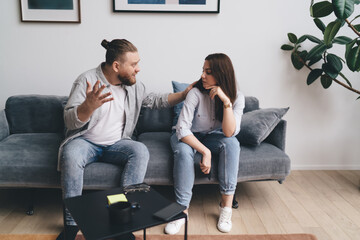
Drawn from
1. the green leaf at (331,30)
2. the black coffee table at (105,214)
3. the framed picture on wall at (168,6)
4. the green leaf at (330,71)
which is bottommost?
the black coffee table at (105,214)

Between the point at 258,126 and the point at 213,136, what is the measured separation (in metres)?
0.33

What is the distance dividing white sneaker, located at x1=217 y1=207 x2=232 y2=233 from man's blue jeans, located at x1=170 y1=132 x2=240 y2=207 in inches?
4.4

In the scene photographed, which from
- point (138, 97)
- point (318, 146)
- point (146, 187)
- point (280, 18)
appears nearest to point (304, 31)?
point (280, 18)

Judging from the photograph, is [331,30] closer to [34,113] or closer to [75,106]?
[75,106]

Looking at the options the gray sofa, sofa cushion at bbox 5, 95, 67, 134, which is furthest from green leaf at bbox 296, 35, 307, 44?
sofa cushion at bbox 5, 95, 67, 134

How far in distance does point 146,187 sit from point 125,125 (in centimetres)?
65

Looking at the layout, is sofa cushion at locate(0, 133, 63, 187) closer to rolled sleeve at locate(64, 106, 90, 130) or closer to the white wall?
rolled sleeve at locate(64, 106, 90, 130)

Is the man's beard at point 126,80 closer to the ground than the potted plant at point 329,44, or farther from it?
closer to the ground

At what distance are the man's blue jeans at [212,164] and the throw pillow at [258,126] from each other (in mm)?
202

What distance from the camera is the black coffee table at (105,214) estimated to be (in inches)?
47.5

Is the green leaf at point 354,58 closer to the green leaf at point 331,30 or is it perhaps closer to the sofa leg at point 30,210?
the green leaf at point 331,30

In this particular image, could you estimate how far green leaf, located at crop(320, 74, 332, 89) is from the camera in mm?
2641

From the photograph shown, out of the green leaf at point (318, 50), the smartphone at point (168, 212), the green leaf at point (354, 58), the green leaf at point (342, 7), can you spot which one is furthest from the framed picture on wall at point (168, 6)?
the smartphone at point (168, 212)

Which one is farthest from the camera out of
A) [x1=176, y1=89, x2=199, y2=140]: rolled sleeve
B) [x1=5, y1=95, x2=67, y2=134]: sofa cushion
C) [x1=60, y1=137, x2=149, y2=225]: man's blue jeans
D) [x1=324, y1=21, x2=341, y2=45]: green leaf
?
[x1=5, y1=95, x2=67, y2=134]: sofa cushion
